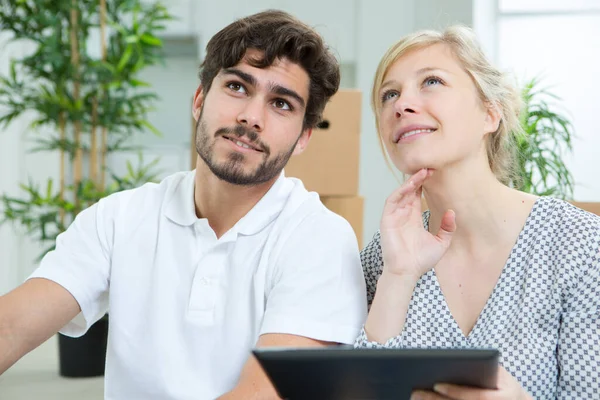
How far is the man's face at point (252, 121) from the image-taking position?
5.02 ft

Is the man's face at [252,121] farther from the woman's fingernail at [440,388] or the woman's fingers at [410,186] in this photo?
the woman's fingernail at [440,388]

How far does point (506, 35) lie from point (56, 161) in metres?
3.02

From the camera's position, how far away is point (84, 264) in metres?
1.55

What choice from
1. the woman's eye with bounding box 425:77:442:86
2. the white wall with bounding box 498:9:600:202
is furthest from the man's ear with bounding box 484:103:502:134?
the white wall with bounding box 498:9:600:202

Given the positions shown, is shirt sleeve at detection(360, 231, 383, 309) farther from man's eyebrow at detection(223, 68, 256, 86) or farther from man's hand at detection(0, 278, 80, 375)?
man's hand at detection(0, 278, 80, 375)

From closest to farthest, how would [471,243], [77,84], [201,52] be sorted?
[471,243]
[77,84]
[201,52]

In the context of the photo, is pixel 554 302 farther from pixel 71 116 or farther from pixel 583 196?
pixel 583 196

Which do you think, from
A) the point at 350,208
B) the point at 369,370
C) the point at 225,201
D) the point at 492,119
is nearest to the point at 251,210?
the point at 225,201

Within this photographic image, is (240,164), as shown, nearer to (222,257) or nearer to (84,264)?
(222,257)

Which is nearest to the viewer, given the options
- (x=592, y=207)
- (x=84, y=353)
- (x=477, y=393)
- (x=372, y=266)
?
(x=477, y=393)

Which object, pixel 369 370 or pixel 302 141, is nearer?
pixel 369 370

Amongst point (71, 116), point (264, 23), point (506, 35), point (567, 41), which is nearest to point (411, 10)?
point (506, 35)

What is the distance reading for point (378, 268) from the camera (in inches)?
64.2

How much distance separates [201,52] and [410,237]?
12.4 ft
